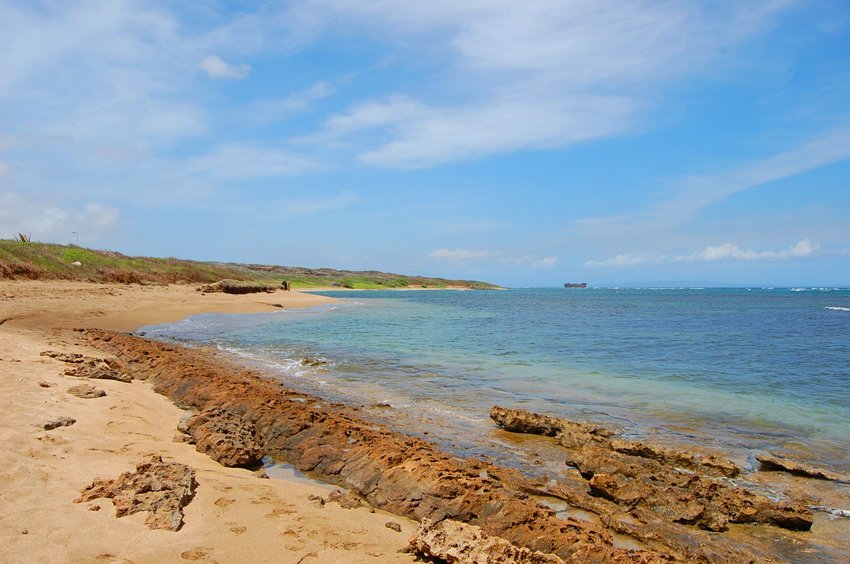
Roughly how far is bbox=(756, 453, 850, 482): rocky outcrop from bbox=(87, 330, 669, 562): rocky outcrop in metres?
4.28

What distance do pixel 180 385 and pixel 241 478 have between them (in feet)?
16.3

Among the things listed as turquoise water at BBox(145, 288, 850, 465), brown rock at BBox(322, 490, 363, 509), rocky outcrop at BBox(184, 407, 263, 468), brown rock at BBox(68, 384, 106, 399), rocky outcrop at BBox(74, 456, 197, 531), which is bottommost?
turquoise water at BBox(145, 288, 850, 465)

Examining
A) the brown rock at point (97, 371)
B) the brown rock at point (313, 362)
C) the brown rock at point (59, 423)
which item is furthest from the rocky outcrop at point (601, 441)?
the brown rock at point (313, 362)

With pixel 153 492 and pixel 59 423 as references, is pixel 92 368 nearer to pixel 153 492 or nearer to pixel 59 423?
pixel 59 423

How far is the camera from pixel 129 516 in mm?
4434

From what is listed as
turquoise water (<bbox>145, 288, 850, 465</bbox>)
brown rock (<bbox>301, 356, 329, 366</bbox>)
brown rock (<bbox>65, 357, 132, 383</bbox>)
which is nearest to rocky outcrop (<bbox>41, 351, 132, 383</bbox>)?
brown rock (<bbox>65, 357, 132, 383</bbox>)

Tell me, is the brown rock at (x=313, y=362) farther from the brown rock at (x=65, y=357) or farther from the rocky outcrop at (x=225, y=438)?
the rocky outcrop at (x=225, y=438)

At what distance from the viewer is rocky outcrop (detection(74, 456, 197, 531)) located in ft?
14.6

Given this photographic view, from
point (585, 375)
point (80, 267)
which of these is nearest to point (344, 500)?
point (585, 375)

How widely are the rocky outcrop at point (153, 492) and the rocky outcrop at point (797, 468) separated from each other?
8.40 m

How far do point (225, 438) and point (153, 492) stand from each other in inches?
80.2

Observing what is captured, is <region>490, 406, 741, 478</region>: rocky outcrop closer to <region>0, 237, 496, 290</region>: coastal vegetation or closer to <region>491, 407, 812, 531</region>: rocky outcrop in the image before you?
<region>491, 407, 812, 531</region>: rocky outcrop

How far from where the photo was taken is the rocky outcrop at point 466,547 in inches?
161

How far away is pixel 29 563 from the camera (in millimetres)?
3600
